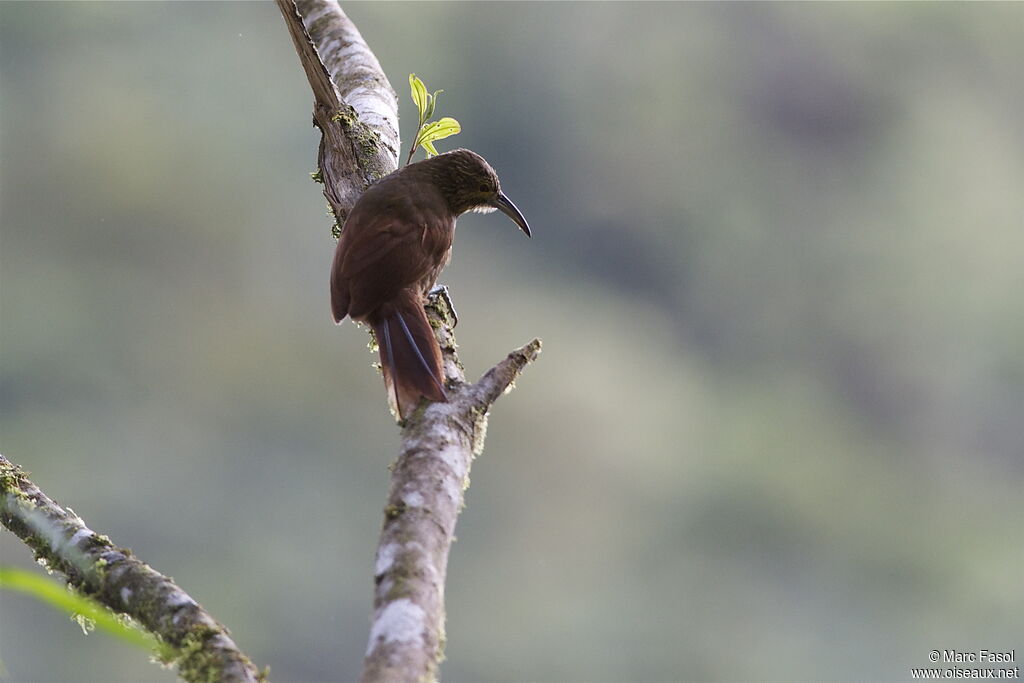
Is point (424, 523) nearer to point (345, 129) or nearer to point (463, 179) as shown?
point (345, 129)

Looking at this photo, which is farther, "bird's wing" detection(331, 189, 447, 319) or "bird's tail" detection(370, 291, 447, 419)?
"bird's wing" detection(331, 189, 447, 319)

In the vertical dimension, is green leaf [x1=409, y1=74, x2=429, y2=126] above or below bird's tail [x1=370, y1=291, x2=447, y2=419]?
above

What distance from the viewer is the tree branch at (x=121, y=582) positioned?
82.9 inches

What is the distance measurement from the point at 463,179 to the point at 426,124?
10.0 inches

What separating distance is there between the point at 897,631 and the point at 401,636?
1450 inches

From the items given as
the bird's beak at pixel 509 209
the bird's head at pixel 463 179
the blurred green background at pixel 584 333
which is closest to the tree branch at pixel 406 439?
the bird's head at pixel 463 179

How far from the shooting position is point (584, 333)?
1799 inches

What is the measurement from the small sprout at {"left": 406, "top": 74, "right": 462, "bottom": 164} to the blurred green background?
18851 millimetres

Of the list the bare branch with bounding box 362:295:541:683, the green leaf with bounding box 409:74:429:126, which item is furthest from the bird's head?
the bare branch with bounding box 362:295:541:683

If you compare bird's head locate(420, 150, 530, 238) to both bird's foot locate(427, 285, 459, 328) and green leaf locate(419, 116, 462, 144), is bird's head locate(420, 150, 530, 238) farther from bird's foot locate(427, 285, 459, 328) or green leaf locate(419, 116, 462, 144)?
bird's foot locate(427, 285, 459, 328)

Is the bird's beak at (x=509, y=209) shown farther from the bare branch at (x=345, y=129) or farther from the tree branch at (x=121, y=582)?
the tree branch at (x=121, y=582)

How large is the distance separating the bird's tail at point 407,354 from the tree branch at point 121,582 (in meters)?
0.69

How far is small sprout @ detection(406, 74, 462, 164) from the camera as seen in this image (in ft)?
13.4

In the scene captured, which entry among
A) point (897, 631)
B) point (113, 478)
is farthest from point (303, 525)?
point (897, 631)
